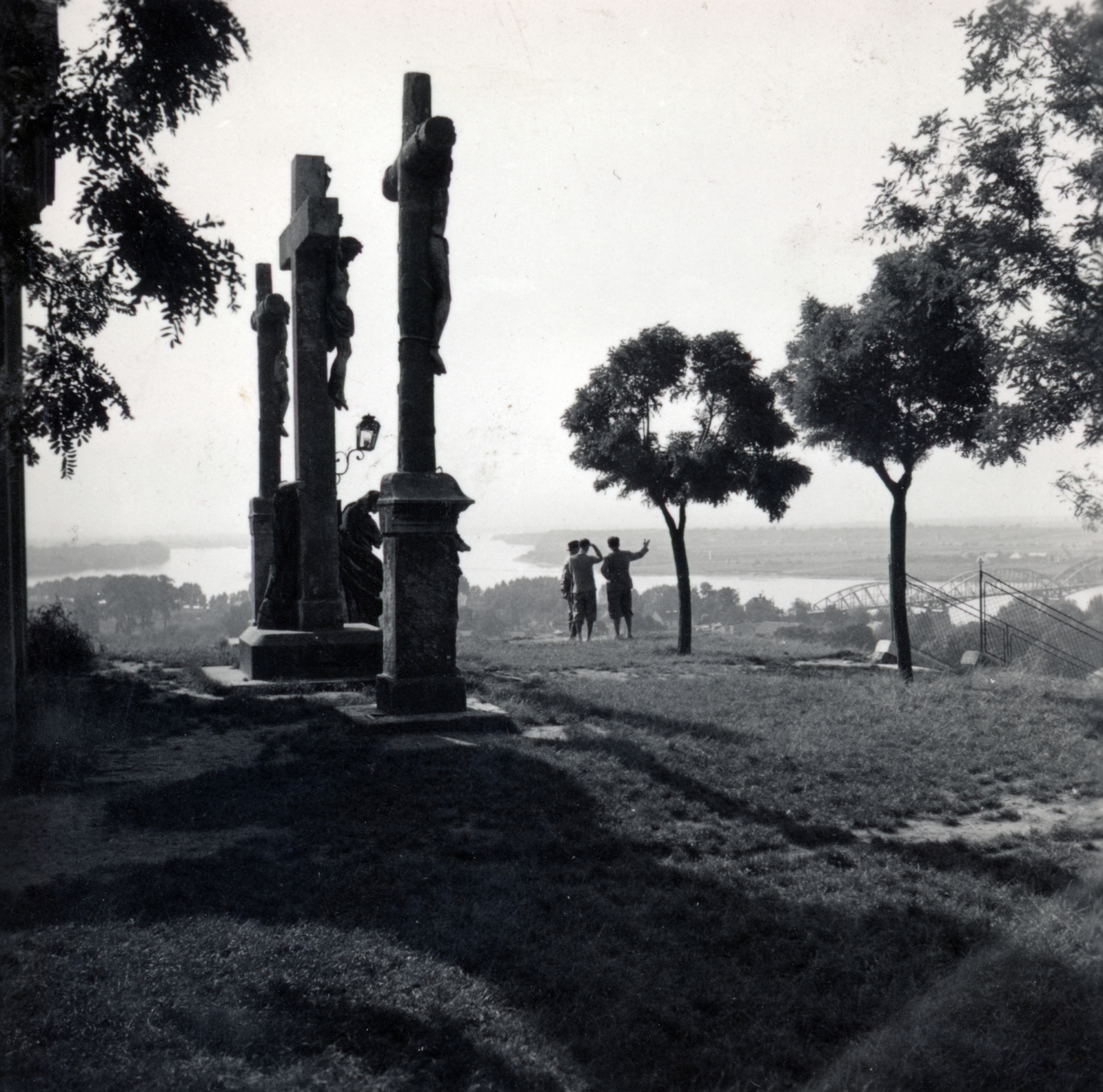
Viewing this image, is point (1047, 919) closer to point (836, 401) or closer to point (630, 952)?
point (630, 952)

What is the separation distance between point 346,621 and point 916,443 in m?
6.66

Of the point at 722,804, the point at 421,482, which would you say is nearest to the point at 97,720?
the point at 421,482

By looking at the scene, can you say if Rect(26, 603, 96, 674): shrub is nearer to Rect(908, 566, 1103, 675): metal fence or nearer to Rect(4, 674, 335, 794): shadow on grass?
Rect(4, 674, 335, 794): shadow on grass

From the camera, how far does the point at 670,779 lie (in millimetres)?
5492

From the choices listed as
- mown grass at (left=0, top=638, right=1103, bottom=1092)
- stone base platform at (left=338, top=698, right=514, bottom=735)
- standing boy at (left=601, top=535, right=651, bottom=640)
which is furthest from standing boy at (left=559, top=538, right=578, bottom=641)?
mown grass at (left=0, top=638, right=1103, bottom=1092)

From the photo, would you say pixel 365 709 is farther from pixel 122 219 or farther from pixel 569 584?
pixel 569 584

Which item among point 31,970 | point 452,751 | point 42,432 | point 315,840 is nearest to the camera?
point 31,970

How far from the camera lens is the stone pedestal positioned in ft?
22.2

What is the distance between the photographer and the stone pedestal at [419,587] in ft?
22.2

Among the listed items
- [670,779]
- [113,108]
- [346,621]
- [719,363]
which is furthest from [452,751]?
[719,363]

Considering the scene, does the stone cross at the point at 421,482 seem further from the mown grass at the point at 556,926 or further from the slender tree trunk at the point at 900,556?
the slender tree trunk at the point at 900,556

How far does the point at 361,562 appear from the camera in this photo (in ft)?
37.4

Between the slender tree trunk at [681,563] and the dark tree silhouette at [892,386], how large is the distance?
3.66 metres

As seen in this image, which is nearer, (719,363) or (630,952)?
(630,952)
